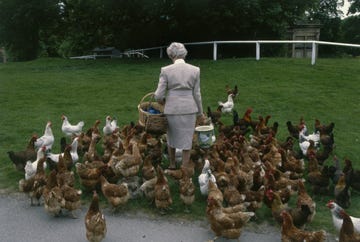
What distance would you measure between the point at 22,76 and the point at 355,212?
16247 mm

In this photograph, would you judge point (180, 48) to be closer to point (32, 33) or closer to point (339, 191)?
point (339, 191)

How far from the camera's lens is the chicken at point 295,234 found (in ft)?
17.4

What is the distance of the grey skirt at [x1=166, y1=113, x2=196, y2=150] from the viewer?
7242 millimetres

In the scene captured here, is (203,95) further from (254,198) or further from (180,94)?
(254,198)

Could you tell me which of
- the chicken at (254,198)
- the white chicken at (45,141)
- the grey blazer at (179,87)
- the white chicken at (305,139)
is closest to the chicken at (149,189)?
the grey blazer at (179,87)

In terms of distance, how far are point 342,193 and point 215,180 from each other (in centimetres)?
211

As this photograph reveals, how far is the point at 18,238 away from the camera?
5.93 meters

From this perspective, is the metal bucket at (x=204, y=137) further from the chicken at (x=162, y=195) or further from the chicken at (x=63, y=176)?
the chicken at (x=63, y=176)

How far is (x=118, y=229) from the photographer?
6211 millimetres

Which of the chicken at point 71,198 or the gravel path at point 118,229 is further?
the chicken at point 71,198

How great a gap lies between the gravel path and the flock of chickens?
21cm

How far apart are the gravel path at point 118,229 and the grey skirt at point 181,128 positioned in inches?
56.8

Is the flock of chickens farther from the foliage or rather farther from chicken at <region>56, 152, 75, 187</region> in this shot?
the foliage

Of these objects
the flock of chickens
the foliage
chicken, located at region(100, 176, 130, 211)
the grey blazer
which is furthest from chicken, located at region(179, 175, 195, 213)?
the foliage
